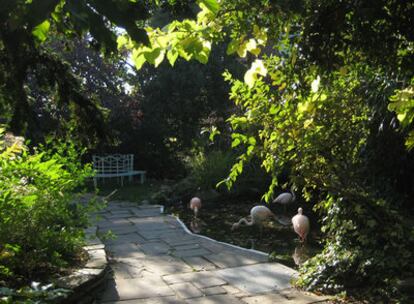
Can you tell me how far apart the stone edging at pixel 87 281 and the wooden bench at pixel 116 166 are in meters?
8.35

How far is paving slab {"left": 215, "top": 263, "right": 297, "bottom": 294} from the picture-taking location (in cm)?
441

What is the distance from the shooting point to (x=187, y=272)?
4945 millimetres

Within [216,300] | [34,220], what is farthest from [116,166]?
[216,300]

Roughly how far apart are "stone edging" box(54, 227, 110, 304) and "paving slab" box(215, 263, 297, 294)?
1293mm

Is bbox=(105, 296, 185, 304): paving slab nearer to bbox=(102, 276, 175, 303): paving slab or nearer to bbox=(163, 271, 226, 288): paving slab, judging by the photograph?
bbox=(102, 276, 175, 303): paving slab

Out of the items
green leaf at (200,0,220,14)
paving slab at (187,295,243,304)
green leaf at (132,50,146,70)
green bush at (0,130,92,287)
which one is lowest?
paving slab at (187,295,243,304)

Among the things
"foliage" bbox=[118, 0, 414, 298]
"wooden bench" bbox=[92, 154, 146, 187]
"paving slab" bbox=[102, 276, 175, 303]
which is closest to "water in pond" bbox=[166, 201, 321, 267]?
"foliage" bbox=[118, 0, 414, 298]

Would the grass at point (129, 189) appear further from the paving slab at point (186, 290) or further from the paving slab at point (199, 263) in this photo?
the paving slab at point (186, 290)

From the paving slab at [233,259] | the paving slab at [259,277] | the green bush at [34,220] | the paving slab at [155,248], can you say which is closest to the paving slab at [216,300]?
the paving slab at [259,277]

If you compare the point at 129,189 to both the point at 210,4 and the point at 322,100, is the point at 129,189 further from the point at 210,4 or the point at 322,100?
the point at 210,4

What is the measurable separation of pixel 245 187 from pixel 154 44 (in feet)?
25.8

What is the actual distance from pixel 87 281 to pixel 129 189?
815 cm

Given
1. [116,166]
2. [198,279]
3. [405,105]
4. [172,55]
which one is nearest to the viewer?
[405,105]

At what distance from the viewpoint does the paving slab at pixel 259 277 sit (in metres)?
4.41
